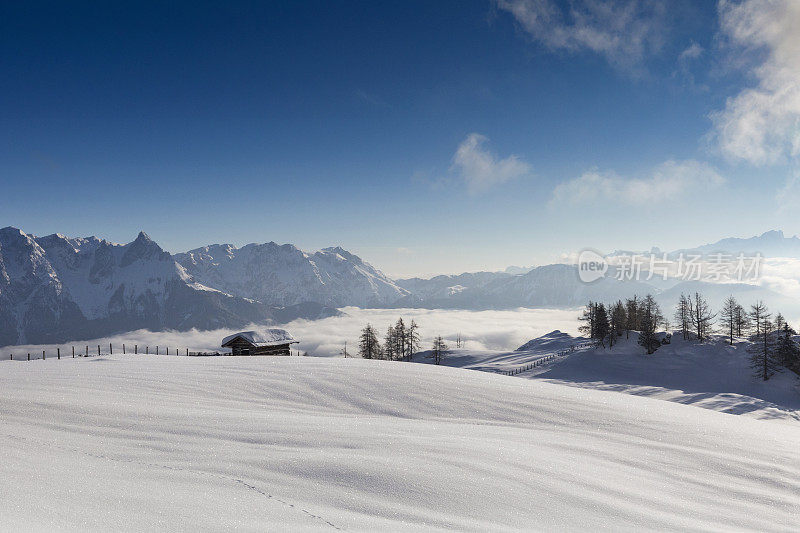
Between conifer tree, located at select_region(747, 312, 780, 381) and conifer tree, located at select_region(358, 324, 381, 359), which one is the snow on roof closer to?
conifer tree, located at select_region(358, 324, 381, 359)

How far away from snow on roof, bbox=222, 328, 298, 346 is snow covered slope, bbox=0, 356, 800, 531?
27618 mm

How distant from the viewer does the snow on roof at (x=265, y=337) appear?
39.7m

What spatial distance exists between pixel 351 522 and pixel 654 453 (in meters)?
7.61

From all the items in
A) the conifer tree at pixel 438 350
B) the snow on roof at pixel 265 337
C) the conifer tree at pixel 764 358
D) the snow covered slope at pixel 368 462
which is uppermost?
the snow covered slope at pixel 368 462

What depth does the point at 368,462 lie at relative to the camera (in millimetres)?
6633

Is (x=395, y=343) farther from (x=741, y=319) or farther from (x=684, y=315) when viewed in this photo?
(x=741, y=319)

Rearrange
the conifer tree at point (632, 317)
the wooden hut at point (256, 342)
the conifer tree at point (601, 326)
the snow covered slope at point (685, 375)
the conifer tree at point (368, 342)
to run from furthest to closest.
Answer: the conifer tree at point (632, 317) < the conifer tree at point (601, 326) < the conifer tree at point (368, 342) < the snow covered slope at point (685, 375) < the wooden hut at point (256, 342)

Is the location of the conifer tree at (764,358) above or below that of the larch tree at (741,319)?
below

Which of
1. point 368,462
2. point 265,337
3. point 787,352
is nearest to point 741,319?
point 787,352

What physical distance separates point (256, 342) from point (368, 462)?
119ft

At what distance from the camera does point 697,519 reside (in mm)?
6121

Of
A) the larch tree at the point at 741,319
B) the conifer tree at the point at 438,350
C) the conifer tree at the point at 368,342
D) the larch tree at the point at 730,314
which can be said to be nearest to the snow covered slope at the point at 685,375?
the larch tree at the point at 741,319

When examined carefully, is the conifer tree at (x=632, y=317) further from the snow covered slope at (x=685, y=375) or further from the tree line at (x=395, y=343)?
the tree line at (x=395, y=343)

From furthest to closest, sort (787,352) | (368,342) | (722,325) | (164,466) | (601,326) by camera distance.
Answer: (722,325) → (601,326) → (368,342) → (787,352) → (164,466)
